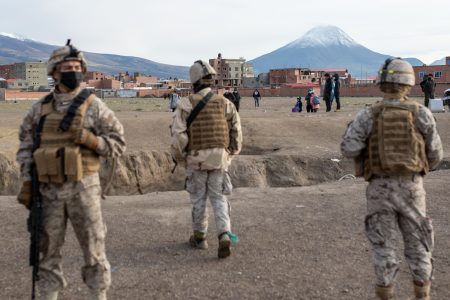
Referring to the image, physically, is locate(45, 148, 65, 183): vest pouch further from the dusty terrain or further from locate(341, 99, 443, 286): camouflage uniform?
locate(341, 99, 443, 286): camouflage uniform

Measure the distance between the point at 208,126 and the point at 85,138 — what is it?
2.05 meters

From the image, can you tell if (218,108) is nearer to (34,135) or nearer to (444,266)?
(34,135)

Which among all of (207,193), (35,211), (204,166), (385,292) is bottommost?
(385,292)

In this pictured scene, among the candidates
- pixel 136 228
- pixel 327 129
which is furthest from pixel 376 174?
pixel 327 129

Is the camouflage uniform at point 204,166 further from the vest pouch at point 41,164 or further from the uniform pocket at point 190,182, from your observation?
the vest pouch at point 41,164

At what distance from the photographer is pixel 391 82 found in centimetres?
404

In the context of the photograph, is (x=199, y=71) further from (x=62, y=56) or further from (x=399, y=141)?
(x=399, y=141)

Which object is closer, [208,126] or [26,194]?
[26,194]

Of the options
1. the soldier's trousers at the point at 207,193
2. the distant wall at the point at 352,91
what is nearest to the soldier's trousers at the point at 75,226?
the soldier's trousers at the point at 207,193

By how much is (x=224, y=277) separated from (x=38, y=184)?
6.73 ft

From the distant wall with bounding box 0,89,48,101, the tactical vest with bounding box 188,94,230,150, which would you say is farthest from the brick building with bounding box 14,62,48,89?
the tactical vest with bounding box 188,94,230,150

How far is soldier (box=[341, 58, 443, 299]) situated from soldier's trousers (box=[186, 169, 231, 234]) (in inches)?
77.3

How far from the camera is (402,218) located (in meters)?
4.02

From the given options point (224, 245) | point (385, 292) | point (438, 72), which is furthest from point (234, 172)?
point (438, 72)
